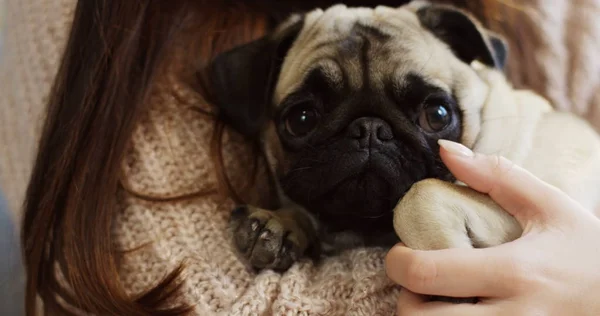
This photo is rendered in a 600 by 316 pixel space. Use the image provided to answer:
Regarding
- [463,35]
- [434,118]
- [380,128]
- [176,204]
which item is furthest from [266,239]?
[463,35]

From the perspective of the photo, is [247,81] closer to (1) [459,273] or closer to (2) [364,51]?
(2) [364,51]

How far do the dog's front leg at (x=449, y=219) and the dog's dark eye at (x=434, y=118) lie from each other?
0.16 meters

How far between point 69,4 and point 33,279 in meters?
0.59

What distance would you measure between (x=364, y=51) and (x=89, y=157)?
23.5 inches

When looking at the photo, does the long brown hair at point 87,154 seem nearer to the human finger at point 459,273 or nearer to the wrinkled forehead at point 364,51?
the wrinkled forehead at point 364,51

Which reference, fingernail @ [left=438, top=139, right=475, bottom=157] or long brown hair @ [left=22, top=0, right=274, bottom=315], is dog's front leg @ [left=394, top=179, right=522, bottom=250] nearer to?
fingernail @ [left=438, top=139, right=475, bottom=157]

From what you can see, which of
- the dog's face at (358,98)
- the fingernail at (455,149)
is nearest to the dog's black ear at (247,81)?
the dog's face at (358,98)

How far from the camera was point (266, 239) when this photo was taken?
3.66ft

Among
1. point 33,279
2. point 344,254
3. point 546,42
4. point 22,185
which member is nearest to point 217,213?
point 344,254

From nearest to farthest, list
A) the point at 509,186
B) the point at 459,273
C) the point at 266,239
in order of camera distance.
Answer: the point at 459,273
the point at 509,186
the point at 266,239

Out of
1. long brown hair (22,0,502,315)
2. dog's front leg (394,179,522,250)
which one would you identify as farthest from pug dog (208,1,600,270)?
long brown hair (22,0,502,315)

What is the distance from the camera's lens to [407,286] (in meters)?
0.89

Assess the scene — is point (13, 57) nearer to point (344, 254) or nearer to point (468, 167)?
point (344, 254)

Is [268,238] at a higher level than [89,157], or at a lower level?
lower
